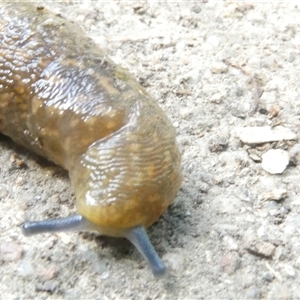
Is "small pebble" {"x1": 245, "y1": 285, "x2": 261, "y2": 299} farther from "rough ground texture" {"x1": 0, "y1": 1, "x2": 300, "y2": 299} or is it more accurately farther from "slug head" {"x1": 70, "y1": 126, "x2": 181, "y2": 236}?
"slug head" {"x1": 70, "y1": 126, "x2": 181, "y2": 236}

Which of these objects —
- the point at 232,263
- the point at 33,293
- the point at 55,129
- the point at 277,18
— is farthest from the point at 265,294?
the point at 277,18

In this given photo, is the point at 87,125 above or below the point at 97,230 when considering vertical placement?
above

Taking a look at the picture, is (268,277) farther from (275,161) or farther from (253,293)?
(275,161)

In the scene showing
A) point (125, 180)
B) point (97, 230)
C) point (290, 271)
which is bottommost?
point (290, 271)

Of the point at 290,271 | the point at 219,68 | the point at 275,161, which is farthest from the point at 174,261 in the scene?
the point at 219,68

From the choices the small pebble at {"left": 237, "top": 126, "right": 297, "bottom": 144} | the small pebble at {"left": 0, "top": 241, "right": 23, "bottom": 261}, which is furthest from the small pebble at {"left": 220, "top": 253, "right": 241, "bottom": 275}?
the small pebble at {"left": 0, "top": 241, "right": 23, "bottom": 261}

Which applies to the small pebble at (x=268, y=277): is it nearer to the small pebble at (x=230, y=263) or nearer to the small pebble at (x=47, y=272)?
the small pebble at (x=230, y=263)

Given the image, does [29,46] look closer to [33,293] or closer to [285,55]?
[33,293]

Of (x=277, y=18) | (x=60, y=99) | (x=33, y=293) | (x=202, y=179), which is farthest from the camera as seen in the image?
(x=277, y=18)
